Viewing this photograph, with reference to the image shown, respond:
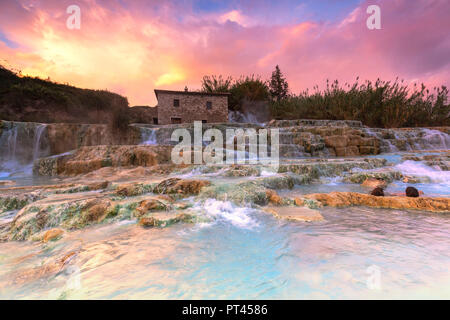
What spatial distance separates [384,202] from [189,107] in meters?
15.7

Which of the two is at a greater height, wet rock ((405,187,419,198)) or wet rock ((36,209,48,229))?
wet rock ((405,187,419,198))

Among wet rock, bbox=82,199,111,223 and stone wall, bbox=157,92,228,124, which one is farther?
stone wall, bbox=157,92,228,124

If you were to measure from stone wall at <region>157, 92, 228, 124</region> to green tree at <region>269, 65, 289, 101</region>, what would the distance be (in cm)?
1339

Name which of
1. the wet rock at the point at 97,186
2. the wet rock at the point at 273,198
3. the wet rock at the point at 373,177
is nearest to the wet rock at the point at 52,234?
the wet rock at the point at 97,186

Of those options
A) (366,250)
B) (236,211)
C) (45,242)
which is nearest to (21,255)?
(45,242)

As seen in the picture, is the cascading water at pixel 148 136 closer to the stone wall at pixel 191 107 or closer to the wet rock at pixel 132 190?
the wet rock at pixel 132 190

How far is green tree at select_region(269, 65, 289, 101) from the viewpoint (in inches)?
1097

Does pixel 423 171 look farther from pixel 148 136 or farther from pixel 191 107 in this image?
pixel 191 107

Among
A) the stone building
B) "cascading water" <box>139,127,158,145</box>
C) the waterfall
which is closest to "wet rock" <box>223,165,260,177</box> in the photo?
"cascading water" <box>139,127,158,145</box>

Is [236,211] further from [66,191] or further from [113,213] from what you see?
[66,191]

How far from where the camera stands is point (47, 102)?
57.5 ft

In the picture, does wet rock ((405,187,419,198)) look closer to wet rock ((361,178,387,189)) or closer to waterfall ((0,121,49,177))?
wet rock ((361,178,387,189))

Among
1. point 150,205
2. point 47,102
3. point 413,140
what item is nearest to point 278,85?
point 413,140

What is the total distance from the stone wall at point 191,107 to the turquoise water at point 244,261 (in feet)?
49.6
